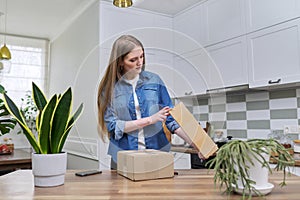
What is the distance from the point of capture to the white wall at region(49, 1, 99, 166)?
1.16 meters

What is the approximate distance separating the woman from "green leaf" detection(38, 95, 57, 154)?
209 millimetres

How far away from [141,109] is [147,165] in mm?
224

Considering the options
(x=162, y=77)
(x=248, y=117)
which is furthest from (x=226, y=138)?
(x=162, y=77)

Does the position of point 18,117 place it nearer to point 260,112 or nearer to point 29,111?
point 260,112

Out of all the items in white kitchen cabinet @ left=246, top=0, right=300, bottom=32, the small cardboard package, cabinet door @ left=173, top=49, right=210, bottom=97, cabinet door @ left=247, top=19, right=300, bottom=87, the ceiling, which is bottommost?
the small cardboard package

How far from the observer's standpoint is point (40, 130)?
984mm

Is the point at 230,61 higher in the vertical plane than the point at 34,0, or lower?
lower

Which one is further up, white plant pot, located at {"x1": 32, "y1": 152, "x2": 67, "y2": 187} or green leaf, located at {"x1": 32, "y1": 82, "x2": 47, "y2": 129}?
green leaf, located at {"x1": 32, "y1": 82, "x2": 47, "y2": 129}

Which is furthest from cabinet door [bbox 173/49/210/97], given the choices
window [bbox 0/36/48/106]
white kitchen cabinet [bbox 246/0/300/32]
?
window [bbox 0/36/48/106]

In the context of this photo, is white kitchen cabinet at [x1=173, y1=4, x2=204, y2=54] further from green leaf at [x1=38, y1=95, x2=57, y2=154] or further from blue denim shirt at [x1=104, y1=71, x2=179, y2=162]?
green leaf at [x1=38, y1=95, x2=57, y2=154]

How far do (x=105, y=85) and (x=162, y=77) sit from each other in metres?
0.25

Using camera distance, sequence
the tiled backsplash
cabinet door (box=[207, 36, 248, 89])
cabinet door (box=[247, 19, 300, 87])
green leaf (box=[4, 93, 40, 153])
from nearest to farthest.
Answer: green leaf (box=[4, 93, 40, 153]) → cabinet door (box=[247, 19, 300, 87]) → the tiled backsplash → cabinet door (box=[207, 36, 248, 89])

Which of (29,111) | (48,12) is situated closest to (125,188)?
(48,12)

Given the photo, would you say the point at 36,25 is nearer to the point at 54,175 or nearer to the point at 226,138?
the point at 226,138
